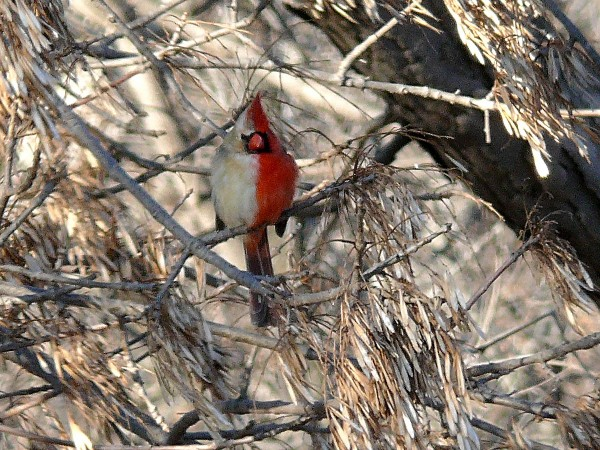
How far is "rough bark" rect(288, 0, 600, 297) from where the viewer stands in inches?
119

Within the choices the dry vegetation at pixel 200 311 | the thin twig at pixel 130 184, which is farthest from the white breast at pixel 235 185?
the thin twig at pixel 130 184

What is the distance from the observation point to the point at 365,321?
1700mm

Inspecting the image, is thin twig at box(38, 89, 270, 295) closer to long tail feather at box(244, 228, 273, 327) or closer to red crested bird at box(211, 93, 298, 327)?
red crested bird at box(211, 93, 298, 327)

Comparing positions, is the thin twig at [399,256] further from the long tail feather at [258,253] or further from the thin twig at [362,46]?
the long tail feather at [258,253]

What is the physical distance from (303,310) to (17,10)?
0.73m

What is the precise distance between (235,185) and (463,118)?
73cm

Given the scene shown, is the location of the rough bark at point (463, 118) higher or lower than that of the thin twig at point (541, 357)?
higher

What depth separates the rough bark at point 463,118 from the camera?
301cm

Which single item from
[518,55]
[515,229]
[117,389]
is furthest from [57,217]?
[515,229]

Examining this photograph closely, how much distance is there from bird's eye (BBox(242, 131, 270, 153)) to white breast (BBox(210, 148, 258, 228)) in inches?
1.6

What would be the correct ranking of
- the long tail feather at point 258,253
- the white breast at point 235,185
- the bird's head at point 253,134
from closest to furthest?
the bird's head at point 253,134, the white breast at point 235,185, the long tail feather at point 258,253

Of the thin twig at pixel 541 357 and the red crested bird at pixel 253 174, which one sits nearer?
the thin twig at pixel 541 357

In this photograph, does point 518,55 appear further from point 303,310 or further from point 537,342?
point 537,342

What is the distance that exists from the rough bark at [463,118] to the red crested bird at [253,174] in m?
0.36
